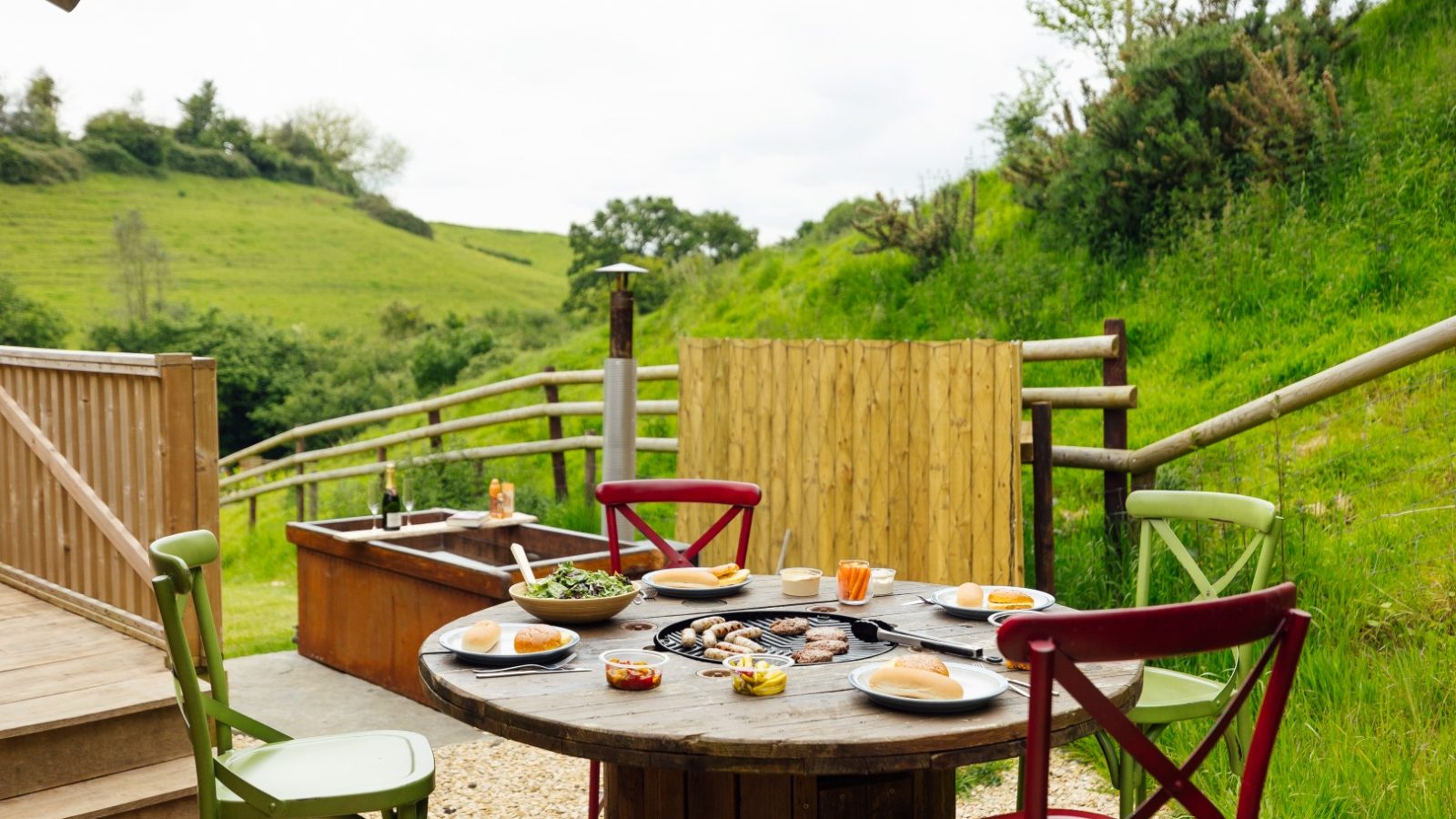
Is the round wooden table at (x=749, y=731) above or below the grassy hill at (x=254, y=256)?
below

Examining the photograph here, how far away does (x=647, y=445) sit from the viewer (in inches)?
275

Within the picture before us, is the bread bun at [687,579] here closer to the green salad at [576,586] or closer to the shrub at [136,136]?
the green salad at [576,586]

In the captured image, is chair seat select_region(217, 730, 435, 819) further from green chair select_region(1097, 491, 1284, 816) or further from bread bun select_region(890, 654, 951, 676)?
green chair select_region(1097, 491, 1284, 816)

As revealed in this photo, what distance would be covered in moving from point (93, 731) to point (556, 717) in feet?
Answer: 7.66

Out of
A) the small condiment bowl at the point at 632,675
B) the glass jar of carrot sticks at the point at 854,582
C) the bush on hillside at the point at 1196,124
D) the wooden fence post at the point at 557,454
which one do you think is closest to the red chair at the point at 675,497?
the glass jar of carrot sticks at the point at 854,582

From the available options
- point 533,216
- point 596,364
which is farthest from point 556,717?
point 533,216

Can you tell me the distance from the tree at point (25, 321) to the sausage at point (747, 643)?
31.7 meters

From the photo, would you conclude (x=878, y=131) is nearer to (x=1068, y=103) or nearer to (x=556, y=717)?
(x=1068, y=103)

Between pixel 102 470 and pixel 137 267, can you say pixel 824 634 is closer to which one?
pixel 102 470

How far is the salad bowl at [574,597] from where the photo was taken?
2.58 metres

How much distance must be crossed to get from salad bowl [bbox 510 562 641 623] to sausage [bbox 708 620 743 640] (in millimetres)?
259

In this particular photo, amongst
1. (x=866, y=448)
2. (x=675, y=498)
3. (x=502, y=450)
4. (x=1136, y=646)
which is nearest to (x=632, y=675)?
(x=1136, y=646)

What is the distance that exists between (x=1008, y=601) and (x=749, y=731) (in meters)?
1.12

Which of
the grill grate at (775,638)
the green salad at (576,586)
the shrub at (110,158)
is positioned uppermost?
the shrub at (110,158)
